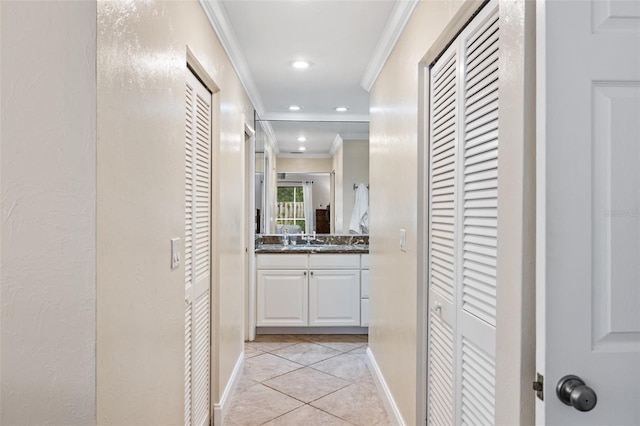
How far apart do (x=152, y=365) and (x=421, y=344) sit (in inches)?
48.7

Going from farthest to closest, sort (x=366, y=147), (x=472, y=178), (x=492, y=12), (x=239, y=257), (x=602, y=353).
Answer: (x=366, y=147) < (x=239, y=257) < (x=472, y=178) < (x=492, y=12) < (x=602, y=353)

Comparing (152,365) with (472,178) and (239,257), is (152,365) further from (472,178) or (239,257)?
(239,257)

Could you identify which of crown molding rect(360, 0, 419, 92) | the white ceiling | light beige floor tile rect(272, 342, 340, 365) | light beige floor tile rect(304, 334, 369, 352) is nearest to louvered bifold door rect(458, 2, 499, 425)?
crown molding rect(360, 0, 419, 92)

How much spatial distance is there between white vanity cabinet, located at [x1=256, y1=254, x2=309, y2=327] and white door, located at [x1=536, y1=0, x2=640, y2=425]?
10.9ft

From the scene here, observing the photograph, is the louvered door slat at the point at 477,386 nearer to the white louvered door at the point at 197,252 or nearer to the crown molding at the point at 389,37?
→ the white louvered door at the point at 197,252

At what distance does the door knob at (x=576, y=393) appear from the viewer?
0.85 meters

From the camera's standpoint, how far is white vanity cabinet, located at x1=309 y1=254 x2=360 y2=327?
415cm

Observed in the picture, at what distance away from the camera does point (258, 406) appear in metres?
2.70

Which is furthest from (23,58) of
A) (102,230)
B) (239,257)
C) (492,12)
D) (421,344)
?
(239,257)

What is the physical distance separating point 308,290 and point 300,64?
84.6 inches

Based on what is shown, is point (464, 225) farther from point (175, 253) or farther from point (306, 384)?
point (306, 384)

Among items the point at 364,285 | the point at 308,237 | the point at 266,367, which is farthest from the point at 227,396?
the point at 308,237

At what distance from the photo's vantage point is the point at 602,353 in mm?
884

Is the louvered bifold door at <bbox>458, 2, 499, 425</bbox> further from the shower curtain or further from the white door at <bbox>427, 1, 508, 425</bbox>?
the shower curtain
